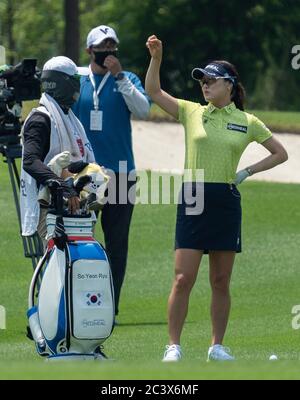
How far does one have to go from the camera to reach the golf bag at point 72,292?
9.68 m

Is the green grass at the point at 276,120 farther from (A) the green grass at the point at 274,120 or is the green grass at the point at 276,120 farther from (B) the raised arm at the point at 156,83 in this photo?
(B) the raised arm at the point at 156,83

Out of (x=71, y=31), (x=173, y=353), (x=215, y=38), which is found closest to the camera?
(x=173, y=353)

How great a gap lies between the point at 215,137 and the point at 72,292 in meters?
1.43

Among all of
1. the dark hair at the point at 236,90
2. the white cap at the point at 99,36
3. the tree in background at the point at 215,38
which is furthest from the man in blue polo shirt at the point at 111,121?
the tree in background at the point at 215,38

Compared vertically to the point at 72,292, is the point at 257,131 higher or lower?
higher

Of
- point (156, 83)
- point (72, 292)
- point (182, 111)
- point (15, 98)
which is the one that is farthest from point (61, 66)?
point (72, 292)

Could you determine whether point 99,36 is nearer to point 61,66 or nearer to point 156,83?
point 61,66

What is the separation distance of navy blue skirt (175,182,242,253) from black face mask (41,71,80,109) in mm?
1135

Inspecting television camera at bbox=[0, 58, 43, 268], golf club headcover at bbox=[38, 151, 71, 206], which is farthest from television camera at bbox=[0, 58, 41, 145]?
golf club headcover at bbox=[38, 151, 71, 206]

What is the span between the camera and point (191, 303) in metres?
14.5

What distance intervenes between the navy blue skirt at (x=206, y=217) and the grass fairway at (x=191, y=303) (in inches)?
30.8

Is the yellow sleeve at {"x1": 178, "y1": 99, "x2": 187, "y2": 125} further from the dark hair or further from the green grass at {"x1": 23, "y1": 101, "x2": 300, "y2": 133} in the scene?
the green grass at {"x1": 23, "y1": 101, "x2": 300, "y2": 133}

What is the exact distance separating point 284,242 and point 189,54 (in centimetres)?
3222

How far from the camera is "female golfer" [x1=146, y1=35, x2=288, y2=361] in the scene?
10.1 m
